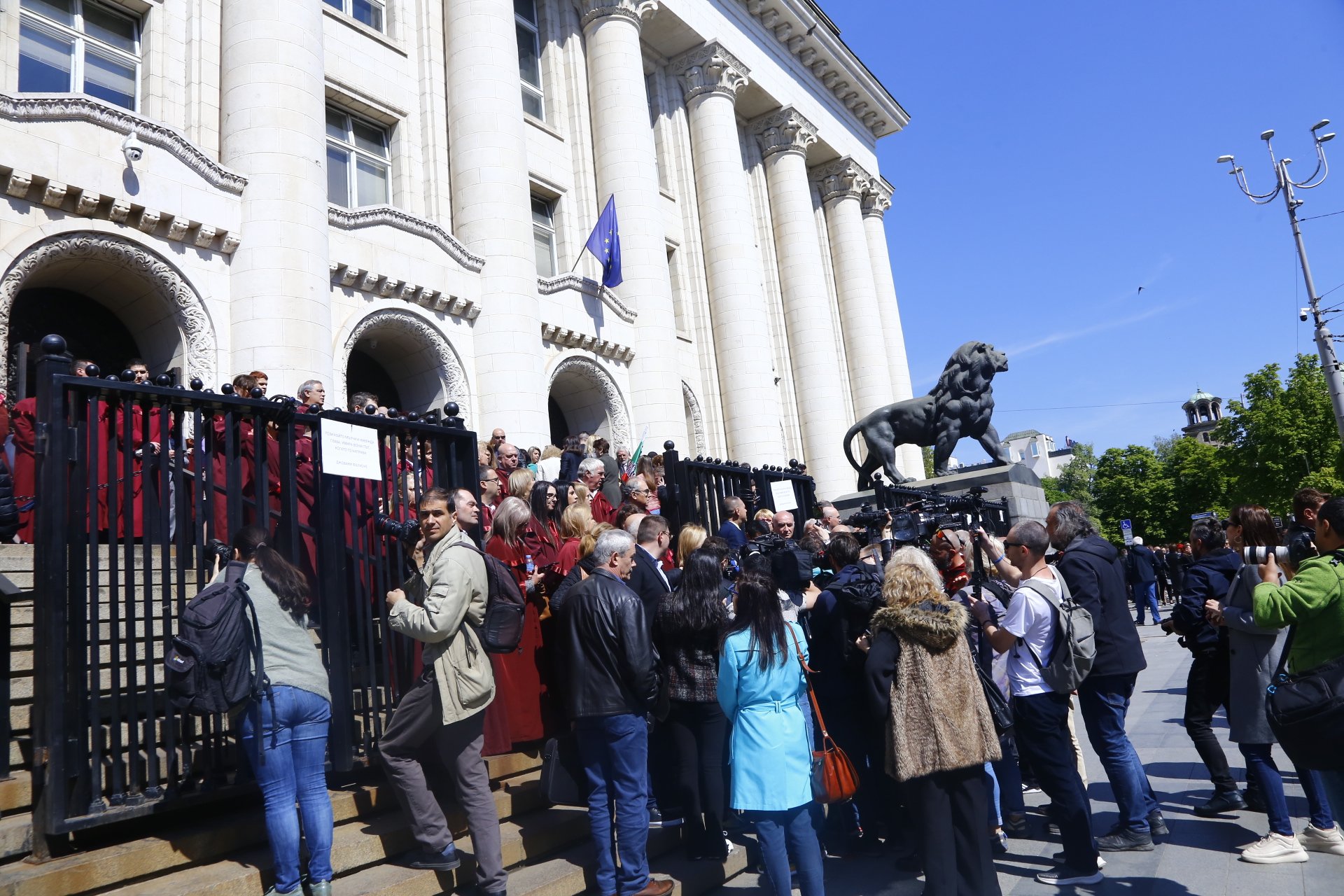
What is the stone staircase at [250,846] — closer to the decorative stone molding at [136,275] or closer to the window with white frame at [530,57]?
the decorative stone molding at [136,275]

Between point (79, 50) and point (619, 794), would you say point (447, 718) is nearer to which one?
point (619, 794)

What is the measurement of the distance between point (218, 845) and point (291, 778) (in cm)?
62

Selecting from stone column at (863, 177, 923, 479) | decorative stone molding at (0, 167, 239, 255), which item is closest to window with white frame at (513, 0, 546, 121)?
decorative stone molding at (0, 167, 239, 255)

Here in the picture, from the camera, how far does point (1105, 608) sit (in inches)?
208

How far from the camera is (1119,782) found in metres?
5.19

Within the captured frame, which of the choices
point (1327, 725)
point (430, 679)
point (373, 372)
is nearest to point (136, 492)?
point (430, 679)

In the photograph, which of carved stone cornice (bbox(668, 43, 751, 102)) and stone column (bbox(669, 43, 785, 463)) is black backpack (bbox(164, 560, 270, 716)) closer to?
stone column (bbox(669, 43, 785, 463))

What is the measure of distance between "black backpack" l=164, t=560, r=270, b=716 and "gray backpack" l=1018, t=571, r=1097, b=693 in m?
3.98

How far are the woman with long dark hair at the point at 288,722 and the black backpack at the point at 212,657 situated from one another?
0.17m

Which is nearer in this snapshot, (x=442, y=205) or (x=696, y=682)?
(x=696, y=682)

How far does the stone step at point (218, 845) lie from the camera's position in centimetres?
362

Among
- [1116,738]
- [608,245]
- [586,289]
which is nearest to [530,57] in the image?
[608,245]

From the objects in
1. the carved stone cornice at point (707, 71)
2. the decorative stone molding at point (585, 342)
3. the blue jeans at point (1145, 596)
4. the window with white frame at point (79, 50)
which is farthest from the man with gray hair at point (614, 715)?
the carved stone cornice at point (707, 71)

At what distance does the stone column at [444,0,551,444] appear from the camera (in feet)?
49.0
